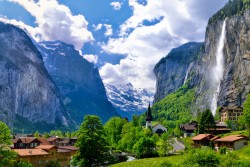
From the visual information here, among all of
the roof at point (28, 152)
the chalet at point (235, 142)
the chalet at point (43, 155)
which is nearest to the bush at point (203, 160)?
the chalet at point (235, 142)

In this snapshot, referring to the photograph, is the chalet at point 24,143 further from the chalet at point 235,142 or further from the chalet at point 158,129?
the chalet at point 235,142

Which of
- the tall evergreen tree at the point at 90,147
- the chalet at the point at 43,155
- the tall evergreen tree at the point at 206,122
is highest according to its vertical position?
the tall evergreen tree at the point at 206,122

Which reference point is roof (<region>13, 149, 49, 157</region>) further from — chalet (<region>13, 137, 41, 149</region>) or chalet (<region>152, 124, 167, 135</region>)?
chalet (<region>152, 124, 167, 135</region>)

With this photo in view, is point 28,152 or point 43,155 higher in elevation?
point 28,152

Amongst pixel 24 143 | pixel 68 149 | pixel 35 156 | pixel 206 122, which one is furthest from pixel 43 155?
pixel 206 122

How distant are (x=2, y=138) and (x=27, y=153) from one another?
33149 mm

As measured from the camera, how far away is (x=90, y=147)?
74.5 m

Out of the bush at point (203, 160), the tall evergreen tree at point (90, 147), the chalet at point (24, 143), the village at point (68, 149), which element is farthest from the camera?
the chalet at point (24, 143)

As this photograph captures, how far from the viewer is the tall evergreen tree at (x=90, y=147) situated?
2923 inches

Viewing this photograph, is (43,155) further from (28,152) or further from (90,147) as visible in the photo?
(90,147)

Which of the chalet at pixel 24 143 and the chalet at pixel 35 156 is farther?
the chalet at pixel 24 143

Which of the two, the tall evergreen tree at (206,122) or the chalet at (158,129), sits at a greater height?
the tall evergreen tree at (206,122)

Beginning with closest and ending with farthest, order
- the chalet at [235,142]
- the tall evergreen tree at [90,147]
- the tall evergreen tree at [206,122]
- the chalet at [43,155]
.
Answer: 1. the tall evergreen tree at [90,147]
2. the chalet at [43,155]
3. the chalet at [235,142]
4. the tall evergreen tree at [206,122]

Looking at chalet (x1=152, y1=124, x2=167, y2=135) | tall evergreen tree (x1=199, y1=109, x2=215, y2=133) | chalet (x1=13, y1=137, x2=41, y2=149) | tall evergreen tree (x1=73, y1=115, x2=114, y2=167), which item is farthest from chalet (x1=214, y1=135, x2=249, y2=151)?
chalet (x1=13, y1=137, x2=41, y2=149)
